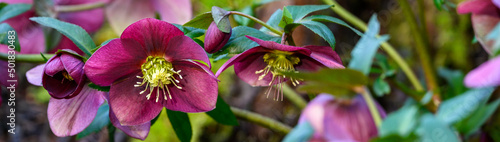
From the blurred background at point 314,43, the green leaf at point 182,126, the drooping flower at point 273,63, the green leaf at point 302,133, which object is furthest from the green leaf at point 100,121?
the blurred background at point 314,43

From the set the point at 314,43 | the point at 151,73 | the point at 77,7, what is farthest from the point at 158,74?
the point at 314,43

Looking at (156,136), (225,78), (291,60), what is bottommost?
(156,136)

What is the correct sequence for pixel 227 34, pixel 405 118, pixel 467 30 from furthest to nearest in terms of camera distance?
pixel 467 30 < pixel 227 34 < pixel 405 118

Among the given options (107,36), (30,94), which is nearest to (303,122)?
(107,36)

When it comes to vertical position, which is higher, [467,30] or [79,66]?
[79,66]

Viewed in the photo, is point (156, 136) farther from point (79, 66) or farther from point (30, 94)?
point (79, 66)

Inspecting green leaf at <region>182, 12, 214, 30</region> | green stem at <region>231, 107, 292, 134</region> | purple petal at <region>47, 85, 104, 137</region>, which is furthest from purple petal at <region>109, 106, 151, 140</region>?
green stem at <region>231, 107, 292, 134</region>

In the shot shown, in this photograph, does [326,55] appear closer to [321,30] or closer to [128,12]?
[321,30]

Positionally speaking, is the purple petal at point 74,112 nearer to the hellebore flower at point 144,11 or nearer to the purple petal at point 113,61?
the purple petal at point 113,61
